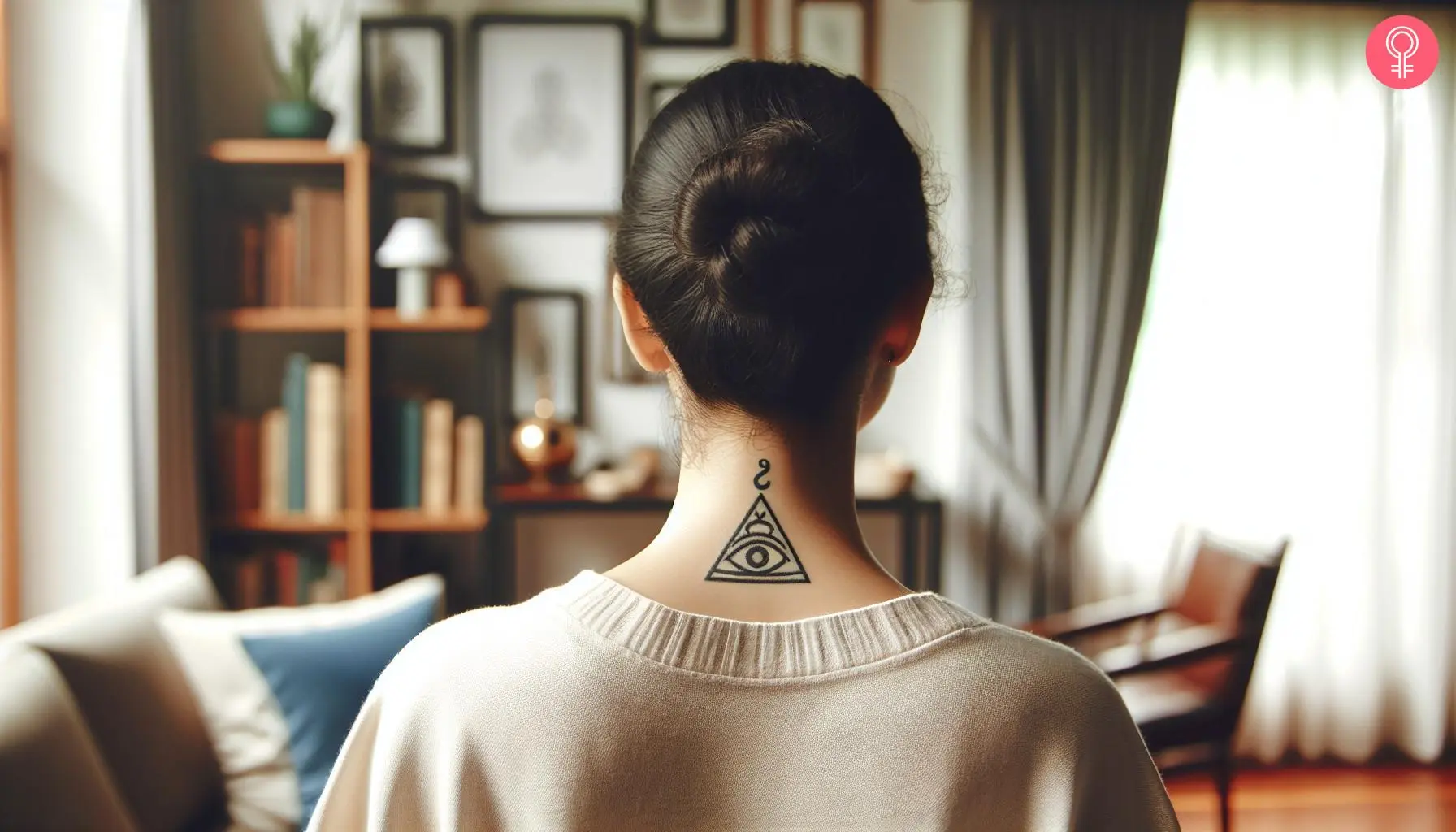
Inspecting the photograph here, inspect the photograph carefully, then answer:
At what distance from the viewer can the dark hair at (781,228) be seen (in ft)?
2.03

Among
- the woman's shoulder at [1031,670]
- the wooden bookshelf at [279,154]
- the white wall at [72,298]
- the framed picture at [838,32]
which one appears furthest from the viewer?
the framed picture at [838,32]

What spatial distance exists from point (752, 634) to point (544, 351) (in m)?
2.85

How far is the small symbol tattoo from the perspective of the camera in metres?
0.65

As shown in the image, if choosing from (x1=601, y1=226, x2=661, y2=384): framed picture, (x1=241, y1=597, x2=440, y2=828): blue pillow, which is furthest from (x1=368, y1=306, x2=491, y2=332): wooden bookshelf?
(x1=241, y1=597, x2=440, y2=828): blue pillow

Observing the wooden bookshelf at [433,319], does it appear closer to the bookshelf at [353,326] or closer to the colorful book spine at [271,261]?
the bookshelf at [353,326]

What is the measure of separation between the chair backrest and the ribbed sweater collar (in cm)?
223

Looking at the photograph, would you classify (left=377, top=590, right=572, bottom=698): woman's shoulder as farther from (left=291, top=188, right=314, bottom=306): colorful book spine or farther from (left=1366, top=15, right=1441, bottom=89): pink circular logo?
(left=1366, top=15, right=1441, bottom=89): pink circular logo

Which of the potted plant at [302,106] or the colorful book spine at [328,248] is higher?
the potted plant at [302,106]

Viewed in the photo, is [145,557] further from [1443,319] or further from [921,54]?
[1443,319]

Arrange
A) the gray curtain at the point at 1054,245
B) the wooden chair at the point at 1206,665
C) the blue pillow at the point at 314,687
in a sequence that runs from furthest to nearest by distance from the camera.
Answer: the gray curtain at the point at 1054,245
the wooden chair at the point at 1206,665
the blue pillow at the point at 314,687

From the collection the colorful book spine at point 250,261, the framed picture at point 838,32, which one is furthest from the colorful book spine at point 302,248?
the framed picture at point 838,32

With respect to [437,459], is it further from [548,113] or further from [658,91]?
[658,91]

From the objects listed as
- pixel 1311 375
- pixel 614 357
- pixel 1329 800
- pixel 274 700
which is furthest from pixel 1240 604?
pixel 274 700

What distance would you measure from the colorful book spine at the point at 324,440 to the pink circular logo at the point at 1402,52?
336cm
